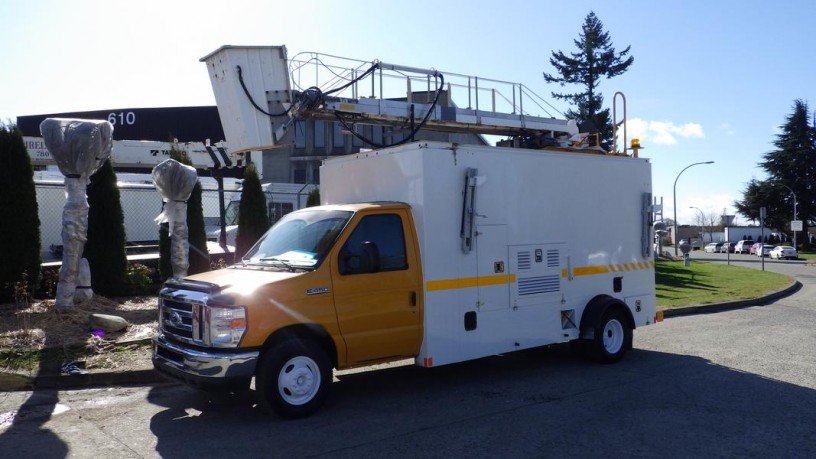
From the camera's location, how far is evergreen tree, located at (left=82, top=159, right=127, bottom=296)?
39.8ft

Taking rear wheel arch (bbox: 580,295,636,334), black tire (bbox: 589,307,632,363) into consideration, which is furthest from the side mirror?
black tire (bbox: 589,307,632,363)

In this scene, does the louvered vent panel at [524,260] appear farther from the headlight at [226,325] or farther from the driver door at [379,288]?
the headlight at [226,325]

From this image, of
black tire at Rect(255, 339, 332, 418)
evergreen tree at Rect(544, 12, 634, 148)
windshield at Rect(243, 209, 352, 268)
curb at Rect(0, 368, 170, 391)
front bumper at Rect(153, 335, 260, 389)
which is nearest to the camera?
front bumper at Rect(153, 335, 260, 389)

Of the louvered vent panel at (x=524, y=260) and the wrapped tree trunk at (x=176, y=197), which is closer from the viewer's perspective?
the louvered vent panel at (x=524, y=260)

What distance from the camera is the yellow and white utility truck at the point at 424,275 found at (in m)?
6.10

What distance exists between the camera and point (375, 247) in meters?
6.57

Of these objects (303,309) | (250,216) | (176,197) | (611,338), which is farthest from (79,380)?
(250,216)

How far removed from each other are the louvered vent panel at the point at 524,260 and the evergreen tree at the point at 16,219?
8030 mm

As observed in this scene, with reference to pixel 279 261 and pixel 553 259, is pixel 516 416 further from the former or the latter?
pixel 279 261

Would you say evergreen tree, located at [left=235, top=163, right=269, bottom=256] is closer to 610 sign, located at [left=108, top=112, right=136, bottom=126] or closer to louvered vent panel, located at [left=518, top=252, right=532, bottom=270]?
louvered vent panel, located at [left=518, top=252, right=532, bottom=270]

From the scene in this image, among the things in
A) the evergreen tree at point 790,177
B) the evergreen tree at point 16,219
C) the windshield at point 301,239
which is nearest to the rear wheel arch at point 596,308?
the windshield at point 301,239

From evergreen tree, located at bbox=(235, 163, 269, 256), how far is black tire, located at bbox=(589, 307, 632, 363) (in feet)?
28.8

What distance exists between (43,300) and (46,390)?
4078 millimetres

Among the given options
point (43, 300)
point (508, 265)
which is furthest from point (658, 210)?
point (43, 300)
